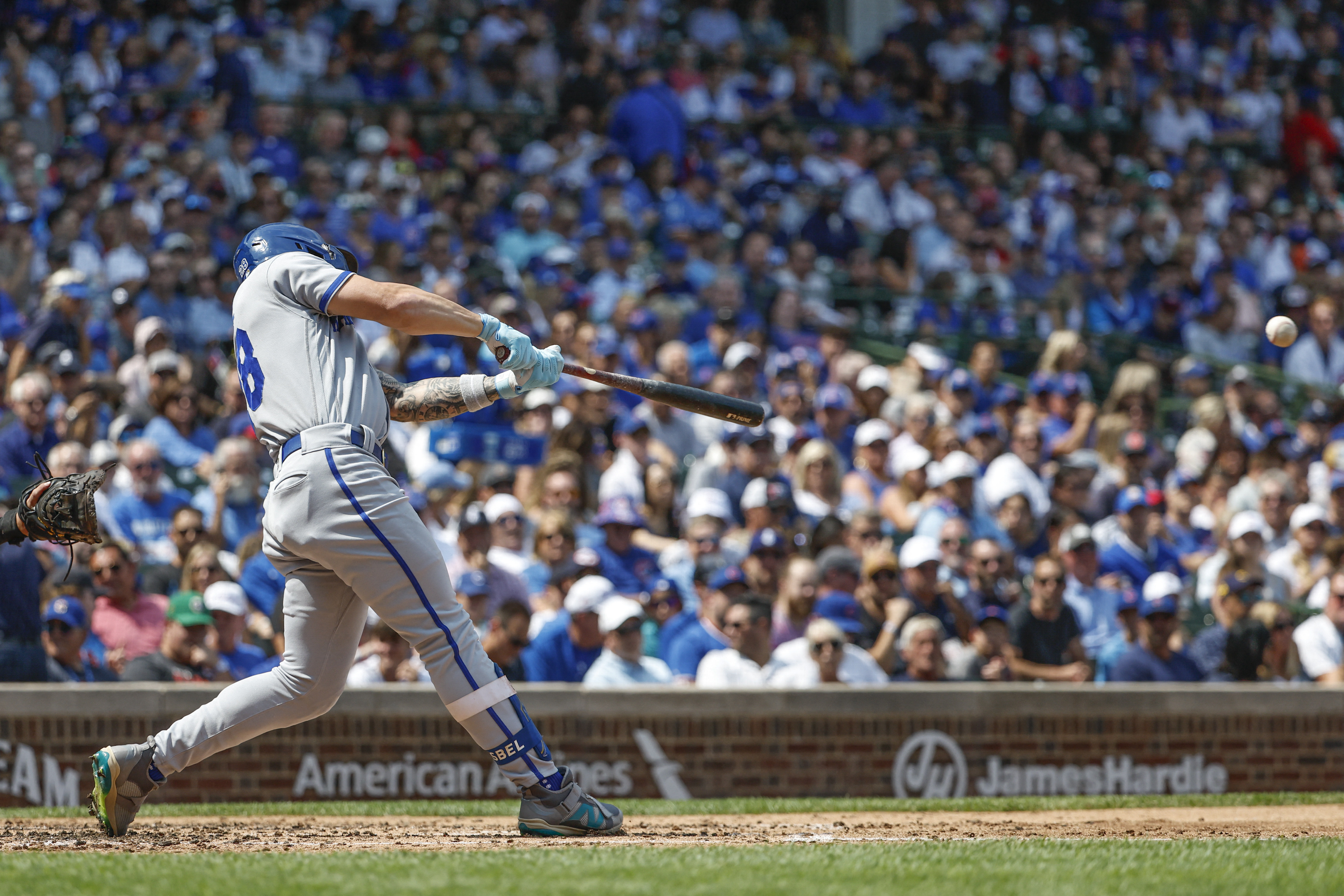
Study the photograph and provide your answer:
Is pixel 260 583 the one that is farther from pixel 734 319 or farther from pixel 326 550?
pixel 734 319

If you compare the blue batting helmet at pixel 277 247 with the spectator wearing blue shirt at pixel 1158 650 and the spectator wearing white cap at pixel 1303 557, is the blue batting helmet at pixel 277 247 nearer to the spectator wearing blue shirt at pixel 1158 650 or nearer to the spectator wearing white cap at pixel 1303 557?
the spectator wearing blue shirt at pixel 1158 650

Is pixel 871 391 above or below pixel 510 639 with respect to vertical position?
above

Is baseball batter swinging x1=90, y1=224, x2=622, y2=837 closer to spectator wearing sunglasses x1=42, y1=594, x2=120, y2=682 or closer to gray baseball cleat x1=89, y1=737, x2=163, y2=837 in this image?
gray baseball cleat x1=89, y1=737, x2=163, y2=837

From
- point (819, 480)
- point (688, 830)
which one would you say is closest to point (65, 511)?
point (688, 830)

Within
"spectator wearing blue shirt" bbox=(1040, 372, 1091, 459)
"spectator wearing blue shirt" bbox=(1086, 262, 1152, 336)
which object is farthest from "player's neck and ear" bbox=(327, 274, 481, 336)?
"spectator wearing blue shirt" bbox=(1086, 262, 1152, 336)

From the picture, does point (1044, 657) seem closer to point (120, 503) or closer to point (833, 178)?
point (120, 503)

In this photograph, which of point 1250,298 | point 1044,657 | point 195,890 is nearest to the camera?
point 195,890

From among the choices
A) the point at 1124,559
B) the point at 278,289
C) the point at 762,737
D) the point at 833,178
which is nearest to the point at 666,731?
the point at 762,737

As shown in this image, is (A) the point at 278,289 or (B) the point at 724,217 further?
(B) the point at 724,217
